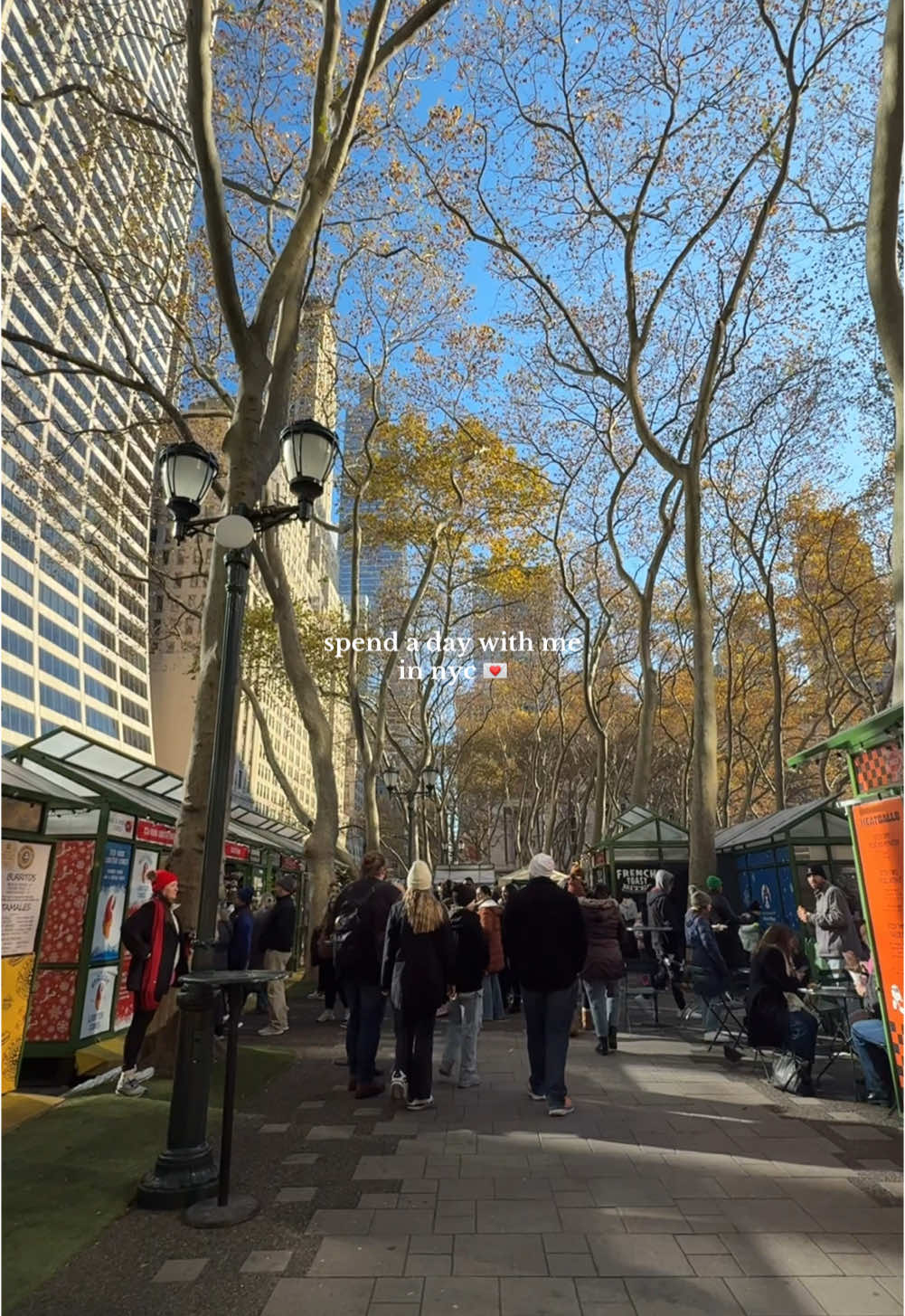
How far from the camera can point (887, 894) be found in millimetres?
4816

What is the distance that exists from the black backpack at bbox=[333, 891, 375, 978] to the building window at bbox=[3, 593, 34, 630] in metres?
59.1

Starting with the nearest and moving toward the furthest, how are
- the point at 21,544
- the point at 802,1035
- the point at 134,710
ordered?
the point at 802,1035
the point at 21,544
the point at 134,710

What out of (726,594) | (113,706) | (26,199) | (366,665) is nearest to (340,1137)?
(26,199)

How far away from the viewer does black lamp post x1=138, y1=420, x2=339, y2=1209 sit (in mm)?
4219

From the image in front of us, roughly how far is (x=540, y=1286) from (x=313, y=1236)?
3.73 ft

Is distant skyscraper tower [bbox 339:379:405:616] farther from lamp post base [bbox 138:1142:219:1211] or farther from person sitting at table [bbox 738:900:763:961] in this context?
lamp post base [bbox 138:1142:219:1211]

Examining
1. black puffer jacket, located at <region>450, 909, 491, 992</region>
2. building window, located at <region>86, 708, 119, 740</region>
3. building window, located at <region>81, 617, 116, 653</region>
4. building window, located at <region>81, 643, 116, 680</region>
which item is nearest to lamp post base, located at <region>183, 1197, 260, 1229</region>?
black puffer jacket, located at <region>450, 909, 491, 992</region>

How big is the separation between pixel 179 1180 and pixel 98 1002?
12.9ft

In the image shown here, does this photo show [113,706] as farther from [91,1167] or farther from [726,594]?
[91,1167]

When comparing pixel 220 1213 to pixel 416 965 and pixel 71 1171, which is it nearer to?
pixel 71 1171

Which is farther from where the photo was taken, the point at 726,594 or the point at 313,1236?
the point at 726,594

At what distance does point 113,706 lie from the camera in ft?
243

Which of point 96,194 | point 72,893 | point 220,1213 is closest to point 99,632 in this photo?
point 96,194

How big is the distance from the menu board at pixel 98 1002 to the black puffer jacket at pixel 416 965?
3.01 m
